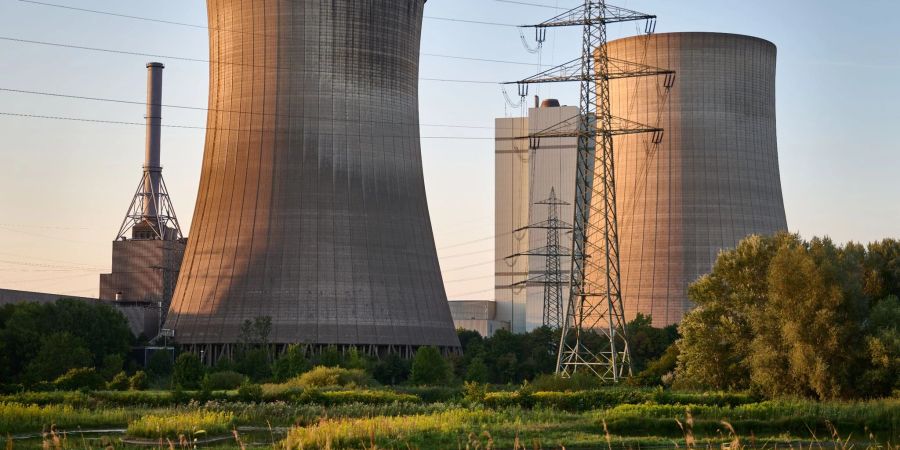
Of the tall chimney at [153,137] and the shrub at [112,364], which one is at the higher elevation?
the tall chimney at [153,137]

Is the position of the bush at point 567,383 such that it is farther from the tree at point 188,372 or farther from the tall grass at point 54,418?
the tall grass at point 54,418

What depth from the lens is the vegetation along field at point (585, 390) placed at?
15.6 meters

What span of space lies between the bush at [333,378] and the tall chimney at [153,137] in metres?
19.9

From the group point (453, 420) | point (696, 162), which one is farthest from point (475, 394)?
point (696, 162)

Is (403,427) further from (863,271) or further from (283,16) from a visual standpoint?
(283,16)

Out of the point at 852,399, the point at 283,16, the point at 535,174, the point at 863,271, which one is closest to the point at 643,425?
the point at 852,399

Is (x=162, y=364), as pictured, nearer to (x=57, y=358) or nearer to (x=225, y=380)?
(x=57, y=358)

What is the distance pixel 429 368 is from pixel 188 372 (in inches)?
247

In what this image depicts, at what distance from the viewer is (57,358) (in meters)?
34.1

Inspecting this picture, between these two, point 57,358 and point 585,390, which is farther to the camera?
point 57,358

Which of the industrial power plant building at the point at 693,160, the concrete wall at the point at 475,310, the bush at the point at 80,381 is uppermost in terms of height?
the industrial power plant building at the point at 693,160

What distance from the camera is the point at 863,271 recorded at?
1085 inches

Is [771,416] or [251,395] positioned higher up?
[251,395]

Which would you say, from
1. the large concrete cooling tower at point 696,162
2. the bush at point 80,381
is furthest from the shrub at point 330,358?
the large concrete cooling tower at point 696,162
